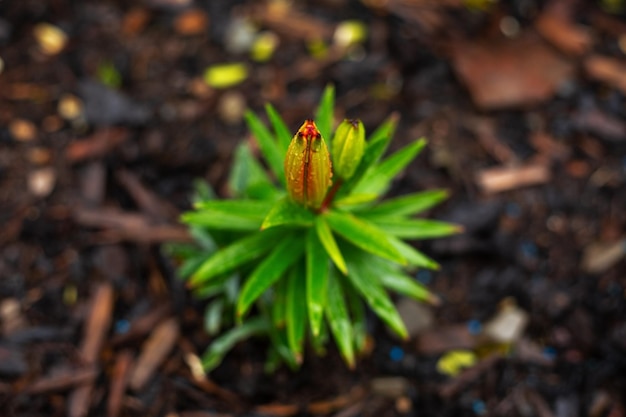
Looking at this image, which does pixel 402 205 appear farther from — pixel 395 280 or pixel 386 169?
pixel 395 280

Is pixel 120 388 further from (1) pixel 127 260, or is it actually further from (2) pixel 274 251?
(2) pixel 274 251

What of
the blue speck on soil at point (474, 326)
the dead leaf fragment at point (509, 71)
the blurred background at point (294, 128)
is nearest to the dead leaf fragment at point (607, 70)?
the blurred background at point (294, 128)

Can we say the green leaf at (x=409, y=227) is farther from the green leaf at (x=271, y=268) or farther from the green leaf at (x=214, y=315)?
the green leaf at (x=214, y=315)

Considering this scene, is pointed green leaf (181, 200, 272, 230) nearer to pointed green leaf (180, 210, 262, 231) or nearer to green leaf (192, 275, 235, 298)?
pointed green leaf (180, 210, 262, 231)

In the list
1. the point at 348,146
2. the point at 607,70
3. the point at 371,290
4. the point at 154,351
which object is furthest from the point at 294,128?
the point at 607,70

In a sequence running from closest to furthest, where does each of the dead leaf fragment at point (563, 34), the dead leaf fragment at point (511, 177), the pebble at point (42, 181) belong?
the pebble at point (42, 181)
the dead leaf fragment at point (511, 177)
the dead leaf fragment at point (563, 34)

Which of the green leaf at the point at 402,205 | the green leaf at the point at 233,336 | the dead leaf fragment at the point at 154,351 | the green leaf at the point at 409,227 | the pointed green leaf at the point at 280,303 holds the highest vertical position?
the green leaf at the point at 402,205
